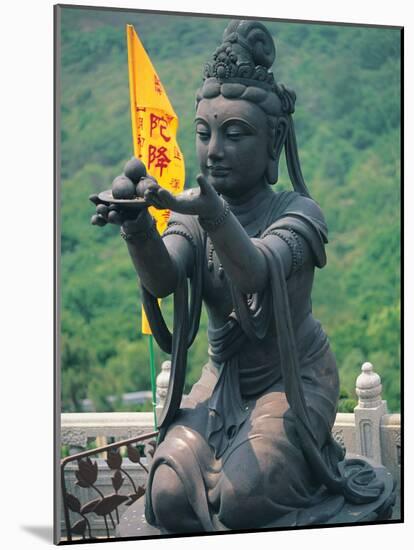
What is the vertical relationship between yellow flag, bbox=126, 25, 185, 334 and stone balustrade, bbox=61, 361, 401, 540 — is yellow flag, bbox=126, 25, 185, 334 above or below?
above

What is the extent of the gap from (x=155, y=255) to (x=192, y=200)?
1.27 ft

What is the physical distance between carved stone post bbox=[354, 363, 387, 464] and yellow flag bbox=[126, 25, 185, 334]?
983 millimetres

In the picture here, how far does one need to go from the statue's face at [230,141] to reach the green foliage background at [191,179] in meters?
4.55

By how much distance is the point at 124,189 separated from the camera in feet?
16.7

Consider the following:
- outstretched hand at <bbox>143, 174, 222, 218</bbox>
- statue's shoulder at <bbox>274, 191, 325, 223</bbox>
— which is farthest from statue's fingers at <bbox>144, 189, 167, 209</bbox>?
statue's shoulder at <bbox>274, 191, 325, 223</bbox>

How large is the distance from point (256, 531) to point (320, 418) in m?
0.46

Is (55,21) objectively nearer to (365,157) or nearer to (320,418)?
(320,418)

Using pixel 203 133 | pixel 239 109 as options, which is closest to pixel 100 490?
pixel 203 133

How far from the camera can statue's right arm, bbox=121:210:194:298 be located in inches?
207

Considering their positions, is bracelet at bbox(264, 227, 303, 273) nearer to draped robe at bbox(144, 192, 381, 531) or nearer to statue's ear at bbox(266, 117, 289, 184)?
draped robe at bbox(144, 192, 381, 531)

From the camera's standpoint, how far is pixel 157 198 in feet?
16.4

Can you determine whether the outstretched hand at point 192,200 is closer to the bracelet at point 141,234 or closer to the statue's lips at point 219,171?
the bracelet at point 141,234

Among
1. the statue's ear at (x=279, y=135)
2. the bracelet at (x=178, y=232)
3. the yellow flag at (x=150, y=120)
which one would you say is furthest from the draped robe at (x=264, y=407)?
the yellow flag at (x=150, y=120)

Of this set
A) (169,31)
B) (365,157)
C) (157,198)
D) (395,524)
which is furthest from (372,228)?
(157,198)
